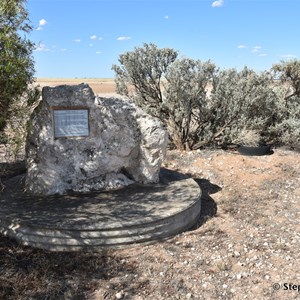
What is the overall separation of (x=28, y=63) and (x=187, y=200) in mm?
3193

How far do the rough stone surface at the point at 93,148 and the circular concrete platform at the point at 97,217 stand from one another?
11.9 inches

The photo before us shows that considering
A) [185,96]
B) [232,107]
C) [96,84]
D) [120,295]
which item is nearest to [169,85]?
[185,96]

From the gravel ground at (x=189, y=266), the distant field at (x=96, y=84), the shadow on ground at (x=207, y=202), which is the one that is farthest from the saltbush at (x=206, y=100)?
the gravel ground at (x=189, y=266)

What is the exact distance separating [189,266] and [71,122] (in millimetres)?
3100

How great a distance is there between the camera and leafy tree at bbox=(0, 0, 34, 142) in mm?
4219

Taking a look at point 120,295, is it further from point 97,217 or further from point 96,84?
point 96,84

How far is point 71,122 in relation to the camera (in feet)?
19.1

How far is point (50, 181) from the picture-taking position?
5.71 metres

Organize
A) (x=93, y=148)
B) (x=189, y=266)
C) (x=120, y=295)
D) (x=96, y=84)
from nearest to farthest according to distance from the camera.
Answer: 1. (x=120, y=295)
2. (x=189, y=266)
3. (x=93, y=148)
4. (x=96, y=84)

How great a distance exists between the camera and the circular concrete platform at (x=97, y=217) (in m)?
4.53

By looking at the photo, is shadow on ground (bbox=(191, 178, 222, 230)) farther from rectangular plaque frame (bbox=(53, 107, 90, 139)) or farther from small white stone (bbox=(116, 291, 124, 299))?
rectangular plaque frame (bbox=(53, 107, 90, 139))

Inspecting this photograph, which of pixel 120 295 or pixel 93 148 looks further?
pixel 93 148

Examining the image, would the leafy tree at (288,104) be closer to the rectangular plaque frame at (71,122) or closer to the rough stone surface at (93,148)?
the rough stone surface at (93,148)

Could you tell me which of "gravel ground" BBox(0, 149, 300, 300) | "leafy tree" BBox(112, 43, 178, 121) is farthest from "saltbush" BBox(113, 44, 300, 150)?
"gravel ground" BBox(0, 149, 300, 300)
